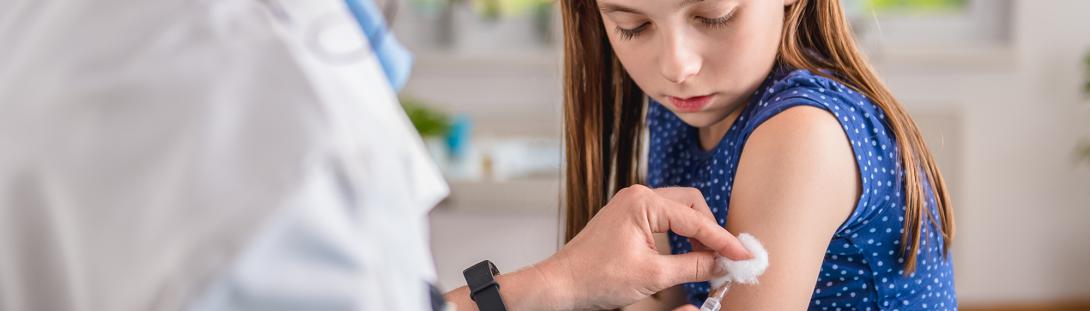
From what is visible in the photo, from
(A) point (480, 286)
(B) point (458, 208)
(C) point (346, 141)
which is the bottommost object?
(B) point (458, 208)

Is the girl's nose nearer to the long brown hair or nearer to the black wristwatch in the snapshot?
the long brown hair

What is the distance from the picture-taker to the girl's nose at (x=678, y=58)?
908 mm

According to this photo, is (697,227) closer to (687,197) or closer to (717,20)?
(687,197)

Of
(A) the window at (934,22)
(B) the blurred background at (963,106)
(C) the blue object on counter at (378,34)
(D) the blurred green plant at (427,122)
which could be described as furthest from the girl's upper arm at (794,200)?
(A) the window at (934,22)

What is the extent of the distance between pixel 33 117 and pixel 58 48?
42mm

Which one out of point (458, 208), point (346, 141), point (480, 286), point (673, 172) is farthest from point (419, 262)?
point (458, 208)

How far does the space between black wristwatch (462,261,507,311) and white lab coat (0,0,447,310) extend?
0.39 metres

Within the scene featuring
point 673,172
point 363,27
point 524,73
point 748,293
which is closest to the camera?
point 363,27

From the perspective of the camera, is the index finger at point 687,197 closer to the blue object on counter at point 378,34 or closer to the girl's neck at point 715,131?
the girl's neck at point 715,131

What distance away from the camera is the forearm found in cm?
90

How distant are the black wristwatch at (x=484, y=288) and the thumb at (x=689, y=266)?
5.9 inches

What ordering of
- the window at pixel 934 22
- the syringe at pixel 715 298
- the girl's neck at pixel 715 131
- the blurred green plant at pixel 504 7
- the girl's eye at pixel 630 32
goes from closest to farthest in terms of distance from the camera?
the syringe at pixel 715 298, the girl's eye at pixel 630 32, the girl's neck at pixel 715 131, the window at pixel 934 22, the blurred green plant at pixel 504 7

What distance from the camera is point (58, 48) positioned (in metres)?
0.51

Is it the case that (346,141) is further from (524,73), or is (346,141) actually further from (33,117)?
(524,73)
